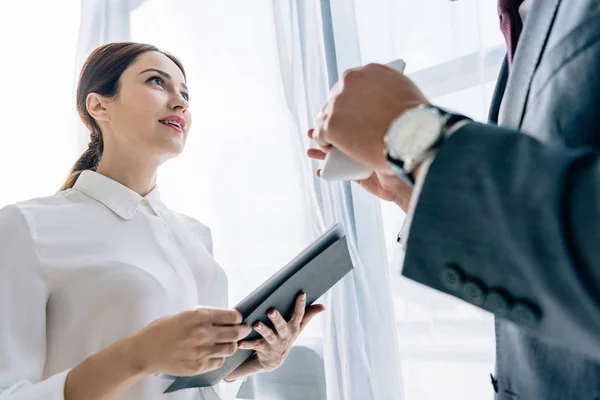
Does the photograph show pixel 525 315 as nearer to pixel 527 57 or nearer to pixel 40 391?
pixel 527 57

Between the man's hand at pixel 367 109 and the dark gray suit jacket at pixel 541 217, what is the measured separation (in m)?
0.09

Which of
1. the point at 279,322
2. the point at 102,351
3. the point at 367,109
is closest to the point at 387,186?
the point at 367,109

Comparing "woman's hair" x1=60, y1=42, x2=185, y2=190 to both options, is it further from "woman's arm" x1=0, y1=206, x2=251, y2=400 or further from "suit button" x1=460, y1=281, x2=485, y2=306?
"suit button" x1=460, y1=281, x2=485, y2=306

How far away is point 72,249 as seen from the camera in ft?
3.87

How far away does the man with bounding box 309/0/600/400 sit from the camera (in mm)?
343

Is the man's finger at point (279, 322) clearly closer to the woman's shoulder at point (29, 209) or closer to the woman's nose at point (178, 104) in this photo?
the woman's shoulder at point (29, 209)

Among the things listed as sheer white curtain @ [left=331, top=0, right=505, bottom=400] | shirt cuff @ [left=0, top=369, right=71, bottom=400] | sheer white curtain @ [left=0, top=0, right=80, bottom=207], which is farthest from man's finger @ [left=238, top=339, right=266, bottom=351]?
sheer white curtain @ [left=0, top=0, right=80, bottom=207]

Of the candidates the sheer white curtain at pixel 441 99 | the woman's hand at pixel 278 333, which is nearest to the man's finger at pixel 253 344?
the woman's hand at pixel 278 333

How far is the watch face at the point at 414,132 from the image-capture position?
408 mm

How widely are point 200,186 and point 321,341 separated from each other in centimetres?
81

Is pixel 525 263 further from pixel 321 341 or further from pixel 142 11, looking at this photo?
pixel 142 11

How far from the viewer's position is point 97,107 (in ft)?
4.85

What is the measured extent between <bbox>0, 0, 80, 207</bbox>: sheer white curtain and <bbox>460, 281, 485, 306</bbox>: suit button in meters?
2.58

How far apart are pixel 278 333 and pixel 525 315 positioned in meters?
0.74
